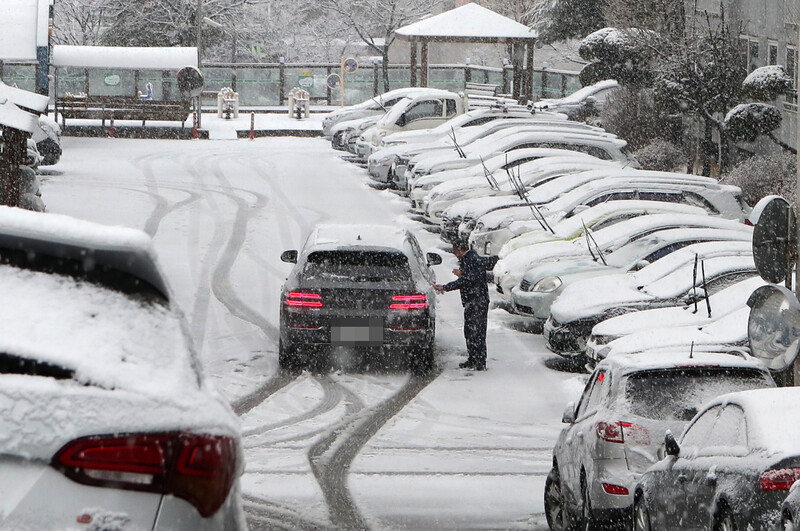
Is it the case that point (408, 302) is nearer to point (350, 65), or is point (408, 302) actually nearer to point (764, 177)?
point (764, 177)

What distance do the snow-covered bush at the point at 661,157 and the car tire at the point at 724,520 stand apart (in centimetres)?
2418

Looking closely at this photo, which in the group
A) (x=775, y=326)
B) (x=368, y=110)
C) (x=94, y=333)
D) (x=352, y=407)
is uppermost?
(x=368, y=110)

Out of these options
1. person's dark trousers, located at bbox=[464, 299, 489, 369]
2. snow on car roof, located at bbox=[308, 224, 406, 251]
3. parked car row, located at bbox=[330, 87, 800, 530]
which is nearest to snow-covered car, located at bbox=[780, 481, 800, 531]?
parked car row, located at bbox=[330, 87, 800, 530]

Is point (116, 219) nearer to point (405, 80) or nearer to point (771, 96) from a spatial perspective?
point (771, 96)

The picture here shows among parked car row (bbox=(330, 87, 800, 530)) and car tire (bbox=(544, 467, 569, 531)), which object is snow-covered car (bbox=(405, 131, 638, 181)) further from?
car tire (bbox=(544, 467, 569, 531))

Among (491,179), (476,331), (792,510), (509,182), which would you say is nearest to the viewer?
(792,510)

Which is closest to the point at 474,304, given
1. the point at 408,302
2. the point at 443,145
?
the point at 408,302

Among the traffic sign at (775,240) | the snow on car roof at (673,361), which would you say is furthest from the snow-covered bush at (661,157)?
the snow on car roof at (673,361)

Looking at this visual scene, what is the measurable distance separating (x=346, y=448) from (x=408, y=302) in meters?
2.73

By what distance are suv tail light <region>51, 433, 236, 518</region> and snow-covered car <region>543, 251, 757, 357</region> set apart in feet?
33.5

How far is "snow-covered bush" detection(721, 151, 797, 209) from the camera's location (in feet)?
75.9

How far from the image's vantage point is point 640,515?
6.82 metres

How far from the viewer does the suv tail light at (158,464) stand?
9.29 ft

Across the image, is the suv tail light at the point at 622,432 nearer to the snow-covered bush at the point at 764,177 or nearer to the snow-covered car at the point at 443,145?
the snow-covered bush at the point at 764,177
